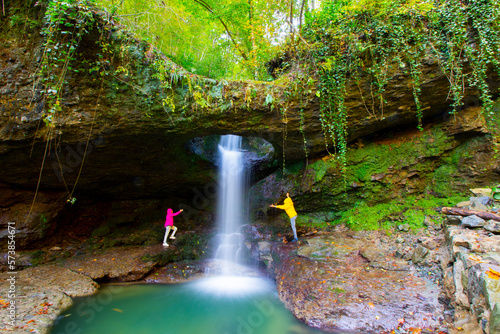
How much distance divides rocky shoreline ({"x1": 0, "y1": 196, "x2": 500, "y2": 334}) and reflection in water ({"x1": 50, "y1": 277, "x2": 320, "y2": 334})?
249mm

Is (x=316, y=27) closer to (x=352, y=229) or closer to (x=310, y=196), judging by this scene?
(x=310, y=196)

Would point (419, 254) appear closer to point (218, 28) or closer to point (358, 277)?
point (358, 277)

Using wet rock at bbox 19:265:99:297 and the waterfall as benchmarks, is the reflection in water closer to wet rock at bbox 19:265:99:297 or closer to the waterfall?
wet rock at bbox 19:265:99:297

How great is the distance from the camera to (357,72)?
5777 mm

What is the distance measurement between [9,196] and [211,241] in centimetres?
618

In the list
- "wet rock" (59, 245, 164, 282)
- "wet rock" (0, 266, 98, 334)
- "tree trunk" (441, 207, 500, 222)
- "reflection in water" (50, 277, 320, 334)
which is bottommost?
"reflection in water" (50, 277, 320, 334)

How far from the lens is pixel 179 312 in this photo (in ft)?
15.1

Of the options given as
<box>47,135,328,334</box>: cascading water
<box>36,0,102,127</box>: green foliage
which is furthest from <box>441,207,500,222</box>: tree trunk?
<box>36,0,102,127</box>: green foliage

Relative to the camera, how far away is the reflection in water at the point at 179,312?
396cm

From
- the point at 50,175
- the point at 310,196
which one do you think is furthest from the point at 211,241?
the point at 50,175

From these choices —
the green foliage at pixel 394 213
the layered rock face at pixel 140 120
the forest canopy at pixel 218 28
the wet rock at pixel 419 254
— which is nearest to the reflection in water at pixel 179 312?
the wet rock at pixel 419 254

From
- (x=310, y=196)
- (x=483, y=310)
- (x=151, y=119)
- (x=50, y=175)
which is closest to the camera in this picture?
(x=483, y=310)

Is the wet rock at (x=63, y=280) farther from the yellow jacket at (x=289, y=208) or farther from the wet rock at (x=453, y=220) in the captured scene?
the wet rock at (x=453, y=220)

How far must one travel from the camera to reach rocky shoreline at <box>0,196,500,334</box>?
9.80 feet
